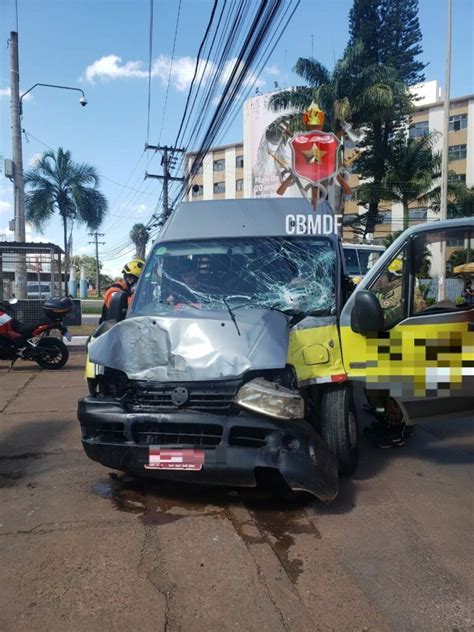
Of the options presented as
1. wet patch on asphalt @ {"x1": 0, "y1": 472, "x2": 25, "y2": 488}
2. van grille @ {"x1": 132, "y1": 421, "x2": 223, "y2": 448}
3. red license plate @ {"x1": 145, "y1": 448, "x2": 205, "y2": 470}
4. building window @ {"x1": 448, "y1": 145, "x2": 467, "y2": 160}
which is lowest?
wet patch on asphalt @ {"x1": 0, "y1": 472, "x2": 25, "y2": 488}

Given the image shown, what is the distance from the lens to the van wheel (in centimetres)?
412

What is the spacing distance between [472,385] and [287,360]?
5.52ft

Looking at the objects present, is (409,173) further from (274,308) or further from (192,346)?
(192,346)

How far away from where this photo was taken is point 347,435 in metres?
4.16

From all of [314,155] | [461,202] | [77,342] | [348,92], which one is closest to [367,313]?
[314,155]

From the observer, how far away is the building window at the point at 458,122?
4241cm

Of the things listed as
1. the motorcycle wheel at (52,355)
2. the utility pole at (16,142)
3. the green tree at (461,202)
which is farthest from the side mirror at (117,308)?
the green tree at (461,202)

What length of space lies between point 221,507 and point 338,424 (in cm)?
113

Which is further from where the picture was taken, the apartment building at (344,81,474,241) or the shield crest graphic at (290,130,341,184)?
the apartment building at (344,81,474,241)

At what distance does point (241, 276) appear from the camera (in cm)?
468

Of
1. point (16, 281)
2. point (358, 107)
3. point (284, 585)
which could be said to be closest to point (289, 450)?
point (284, 585)

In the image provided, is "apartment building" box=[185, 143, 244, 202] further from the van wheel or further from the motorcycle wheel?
the van wheel

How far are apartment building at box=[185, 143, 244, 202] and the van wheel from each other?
2236 inches

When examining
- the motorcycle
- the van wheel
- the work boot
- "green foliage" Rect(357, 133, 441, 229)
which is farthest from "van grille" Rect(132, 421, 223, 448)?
"green foliage" Rect(357, 133, 441, 229)
